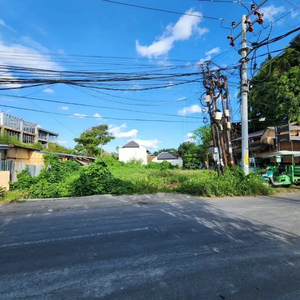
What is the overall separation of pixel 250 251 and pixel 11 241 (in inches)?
186

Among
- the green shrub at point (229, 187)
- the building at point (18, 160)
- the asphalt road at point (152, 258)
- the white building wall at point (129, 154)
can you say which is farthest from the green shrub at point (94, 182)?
the white building wall at point (129, 154)

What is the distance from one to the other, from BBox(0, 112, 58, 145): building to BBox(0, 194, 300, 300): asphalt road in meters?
36.4

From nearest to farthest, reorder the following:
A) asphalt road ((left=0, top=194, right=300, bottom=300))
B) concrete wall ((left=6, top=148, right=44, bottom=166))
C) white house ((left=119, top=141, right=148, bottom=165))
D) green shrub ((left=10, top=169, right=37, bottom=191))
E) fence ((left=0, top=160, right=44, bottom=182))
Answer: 1. asphalt road ((left=0, top=194, right=300, bottom=300))
2. green shrub ((left=10, top=169, right=37, bottom=191))
3. fence ((left=0, top=160, right=44, bottom=182))
4. concrete wall ((left=6, top=148, right=44, bottom=166))
5. white house ((left=119, top=141, right=148, bottom=165))

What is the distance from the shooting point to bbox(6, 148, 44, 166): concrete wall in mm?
13617

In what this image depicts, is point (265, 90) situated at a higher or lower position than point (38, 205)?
higher

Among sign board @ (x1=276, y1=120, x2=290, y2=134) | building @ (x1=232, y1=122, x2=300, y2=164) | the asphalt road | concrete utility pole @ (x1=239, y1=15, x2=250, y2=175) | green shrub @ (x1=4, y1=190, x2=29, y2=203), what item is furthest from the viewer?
building @ (x1=232, y1=122, x2=300, y2=164)

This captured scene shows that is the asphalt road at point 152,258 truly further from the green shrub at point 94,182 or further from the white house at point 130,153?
the white house at point 130,153

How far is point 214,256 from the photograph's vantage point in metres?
3.48

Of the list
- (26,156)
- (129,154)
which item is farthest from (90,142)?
(26,156)

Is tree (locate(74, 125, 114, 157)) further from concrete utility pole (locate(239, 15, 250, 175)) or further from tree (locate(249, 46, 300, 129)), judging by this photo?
concrete utility pole (locate(239, 15, 250, 175))

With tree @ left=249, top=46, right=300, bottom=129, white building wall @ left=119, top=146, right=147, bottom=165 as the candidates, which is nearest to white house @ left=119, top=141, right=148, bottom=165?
white building wall @ left=119, top=146, right=147, bottom=165

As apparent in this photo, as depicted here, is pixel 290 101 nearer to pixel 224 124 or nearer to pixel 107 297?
pixel 224 124

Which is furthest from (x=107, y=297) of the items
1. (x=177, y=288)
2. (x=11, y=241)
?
(x=11, y=241)

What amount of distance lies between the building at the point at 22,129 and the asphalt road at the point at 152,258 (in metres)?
36.4
